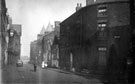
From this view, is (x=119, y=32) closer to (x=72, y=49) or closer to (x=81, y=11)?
(x=81, y=11)

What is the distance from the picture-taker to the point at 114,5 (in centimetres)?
2916

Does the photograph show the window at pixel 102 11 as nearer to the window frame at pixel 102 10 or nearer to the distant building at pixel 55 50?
the window frame at pixel 102 10

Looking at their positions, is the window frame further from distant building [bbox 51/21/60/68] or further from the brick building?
distant building [bbox 51/21/60/68]

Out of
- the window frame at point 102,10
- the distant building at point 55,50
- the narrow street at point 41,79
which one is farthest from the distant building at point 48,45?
the narrow street at point 41,79

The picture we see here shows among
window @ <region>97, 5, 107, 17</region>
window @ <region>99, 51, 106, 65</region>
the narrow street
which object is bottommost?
the narrow street

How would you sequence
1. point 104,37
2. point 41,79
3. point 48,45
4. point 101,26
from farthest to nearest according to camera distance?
point 48,45 < point 101,26 < point 104,37 < point 41,79

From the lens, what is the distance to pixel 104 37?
29312 millimetres

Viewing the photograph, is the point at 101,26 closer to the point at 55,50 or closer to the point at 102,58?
the point at 102,58

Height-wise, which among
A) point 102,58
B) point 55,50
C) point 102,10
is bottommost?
point 102,58

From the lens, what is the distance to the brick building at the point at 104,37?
27609 mm

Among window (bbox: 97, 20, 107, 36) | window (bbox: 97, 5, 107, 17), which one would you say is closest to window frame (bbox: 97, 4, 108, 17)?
window (bbox: 97, 5, 107, 17)

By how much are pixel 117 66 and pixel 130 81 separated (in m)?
17.9

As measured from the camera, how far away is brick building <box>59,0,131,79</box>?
90.6 feet

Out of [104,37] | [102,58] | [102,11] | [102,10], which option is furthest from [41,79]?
[102,10]
